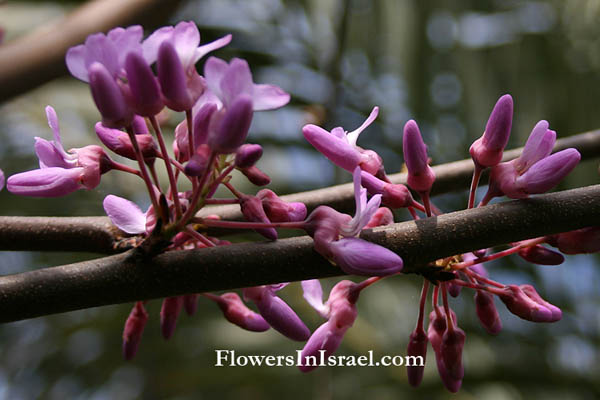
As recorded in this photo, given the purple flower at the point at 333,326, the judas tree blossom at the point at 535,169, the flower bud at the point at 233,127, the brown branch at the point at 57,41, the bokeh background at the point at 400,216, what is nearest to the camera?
the flower bud at the point at 233,127

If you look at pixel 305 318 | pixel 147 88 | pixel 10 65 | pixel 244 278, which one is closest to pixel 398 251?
pixel 244 278

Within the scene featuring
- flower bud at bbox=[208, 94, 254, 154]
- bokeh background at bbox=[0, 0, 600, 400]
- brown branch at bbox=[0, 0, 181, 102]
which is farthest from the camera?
bokeh background at bbox=[0, 0, 600, 400]

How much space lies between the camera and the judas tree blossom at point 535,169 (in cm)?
68

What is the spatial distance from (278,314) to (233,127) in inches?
10.2

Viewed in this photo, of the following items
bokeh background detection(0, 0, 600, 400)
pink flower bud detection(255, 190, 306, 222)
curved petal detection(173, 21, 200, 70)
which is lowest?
bokeh background detection(0, 0, 600, 400)

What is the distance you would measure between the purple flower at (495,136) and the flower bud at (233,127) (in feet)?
1.04

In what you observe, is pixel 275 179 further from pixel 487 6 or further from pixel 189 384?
pixel 487 6

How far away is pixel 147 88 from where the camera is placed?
60 cm

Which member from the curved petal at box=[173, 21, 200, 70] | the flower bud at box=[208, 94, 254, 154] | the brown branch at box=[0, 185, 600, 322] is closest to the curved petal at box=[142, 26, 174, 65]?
the curved petal at box=[173, 21, 200, 70]

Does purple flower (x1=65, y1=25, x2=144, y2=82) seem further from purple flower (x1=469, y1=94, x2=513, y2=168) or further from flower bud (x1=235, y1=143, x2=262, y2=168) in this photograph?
purple flower (x1=469, y1=94, x2=513, y2=168)

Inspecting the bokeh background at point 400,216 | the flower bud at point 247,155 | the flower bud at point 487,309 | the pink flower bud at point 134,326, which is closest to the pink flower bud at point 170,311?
the pink flower bud at point 134,326

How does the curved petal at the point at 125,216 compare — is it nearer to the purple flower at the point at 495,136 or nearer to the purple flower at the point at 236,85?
the purple flower at the point at 236,85

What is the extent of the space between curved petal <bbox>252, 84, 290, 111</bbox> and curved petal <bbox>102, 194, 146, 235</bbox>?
0.74 ft

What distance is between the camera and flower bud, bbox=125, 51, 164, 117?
1.94 ft
